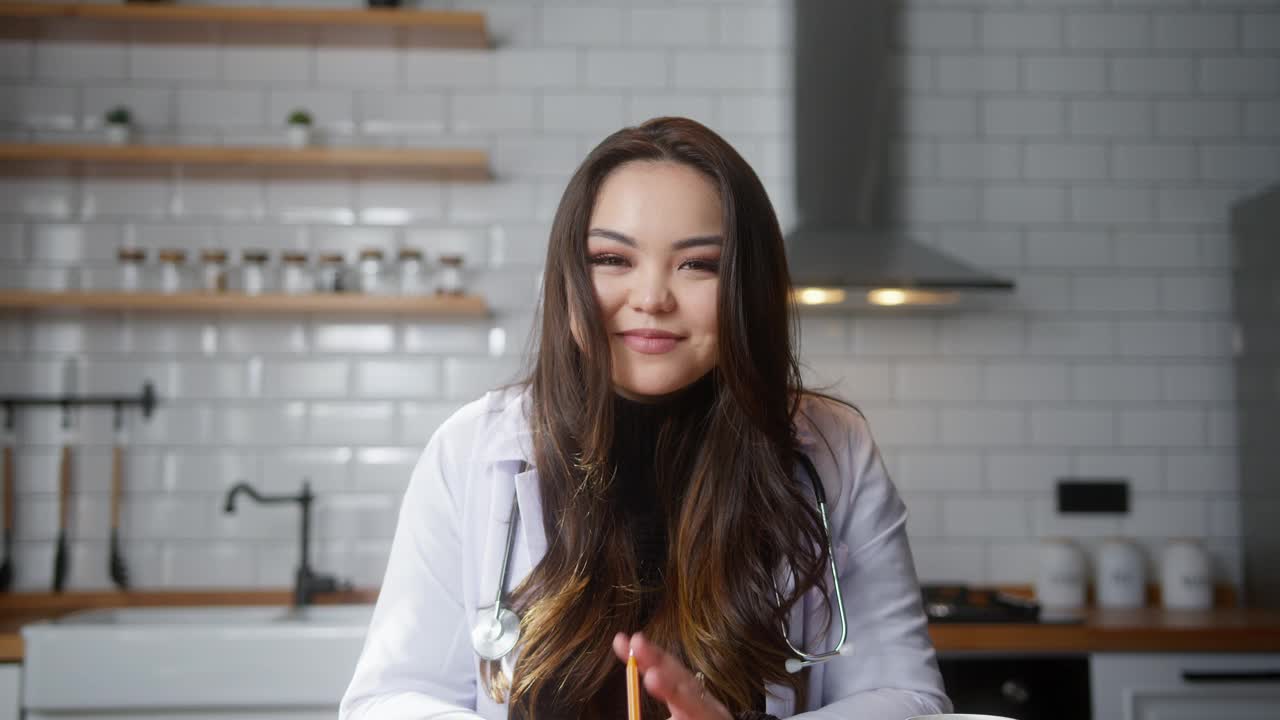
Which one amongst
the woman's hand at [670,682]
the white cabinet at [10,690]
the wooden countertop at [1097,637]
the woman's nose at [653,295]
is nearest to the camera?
the woman's hand at [670,682]

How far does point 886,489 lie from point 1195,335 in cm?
221

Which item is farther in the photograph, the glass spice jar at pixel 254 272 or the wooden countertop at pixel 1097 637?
the glass spice jar at pixel 254 272

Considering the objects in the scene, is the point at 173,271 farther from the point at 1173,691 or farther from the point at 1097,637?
the point at 1173,691

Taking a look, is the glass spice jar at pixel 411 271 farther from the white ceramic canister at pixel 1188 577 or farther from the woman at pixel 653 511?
the white ceramic canister at pixel 1188 577

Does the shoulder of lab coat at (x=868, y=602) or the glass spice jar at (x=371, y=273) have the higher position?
the glass spice jar at (x=371, y=273)

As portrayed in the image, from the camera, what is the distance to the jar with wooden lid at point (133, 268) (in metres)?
2.91

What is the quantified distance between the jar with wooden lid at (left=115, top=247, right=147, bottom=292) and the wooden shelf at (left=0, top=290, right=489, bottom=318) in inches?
2.6

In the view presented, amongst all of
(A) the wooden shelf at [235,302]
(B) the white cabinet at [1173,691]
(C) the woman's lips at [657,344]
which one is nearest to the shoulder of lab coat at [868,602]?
(C) the woman's lips at [657,344]

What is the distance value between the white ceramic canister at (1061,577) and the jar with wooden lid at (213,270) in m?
2.40

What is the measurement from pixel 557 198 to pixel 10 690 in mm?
1806

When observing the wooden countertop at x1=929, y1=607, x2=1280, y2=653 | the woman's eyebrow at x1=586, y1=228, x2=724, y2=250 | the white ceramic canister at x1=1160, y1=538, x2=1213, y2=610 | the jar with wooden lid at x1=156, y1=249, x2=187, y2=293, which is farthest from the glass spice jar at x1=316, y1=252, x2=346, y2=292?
the white ceramic canister at x1=1160, y1=538, x2=1213, y2=610

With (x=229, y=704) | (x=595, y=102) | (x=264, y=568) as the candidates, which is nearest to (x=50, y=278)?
(x=264, y=568)

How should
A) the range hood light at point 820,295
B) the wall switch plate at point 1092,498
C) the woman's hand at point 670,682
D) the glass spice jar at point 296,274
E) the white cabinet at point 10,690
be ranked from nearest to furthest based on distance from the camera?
the woman's hand at point 670,682
the white cabinet at point 10,690
the range hood light at point 820,295
the glass spice jar at point 296,274
the wall switch plate at point 1092,498

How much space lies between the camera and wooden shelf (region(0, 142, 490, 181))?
284cm
